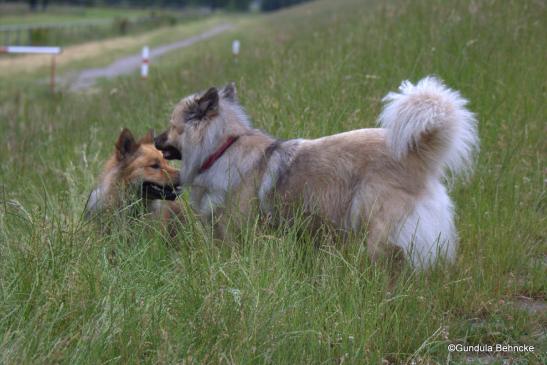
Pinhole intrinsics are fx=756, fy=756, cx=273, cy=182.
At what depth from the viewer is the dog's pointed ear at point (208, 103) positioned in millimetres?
5156

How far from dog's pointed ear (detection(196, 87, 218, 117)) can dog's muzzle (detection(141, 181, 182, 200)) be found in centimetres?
73

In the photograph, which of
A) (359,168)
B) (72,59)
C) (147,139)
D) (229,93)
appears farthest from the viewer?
(72,59)

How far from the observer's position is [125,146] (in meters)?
5.85

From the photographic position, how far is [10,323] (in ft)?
11.5

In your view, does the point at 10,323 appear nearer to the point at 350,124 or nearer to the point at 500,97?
the point at 350,124

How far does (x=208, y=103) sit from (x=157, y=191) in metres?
0.97

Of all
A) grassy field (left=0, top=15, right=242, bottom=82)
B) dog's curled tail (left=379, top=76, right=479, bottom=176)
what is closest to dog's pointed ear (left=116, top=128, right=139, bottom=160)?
dog's curled tail (left=379, top=76, right=479, bottom=176)

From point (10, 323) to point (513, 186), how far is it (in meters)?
3.47

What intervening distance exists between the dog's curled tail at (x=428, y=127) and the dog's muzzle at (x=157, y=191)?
76.5 inches

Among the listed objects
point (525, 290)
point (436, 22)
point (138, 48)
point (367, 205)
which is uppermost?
point (436, 22)

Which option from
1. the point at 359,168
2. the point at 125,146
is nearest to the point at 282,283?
the point at 359,168

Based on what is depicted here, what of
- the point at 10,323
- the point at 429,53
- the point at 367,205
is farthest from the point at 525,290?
the point at 429,53

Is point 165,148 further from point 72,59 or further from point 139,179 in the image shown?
point 72,59

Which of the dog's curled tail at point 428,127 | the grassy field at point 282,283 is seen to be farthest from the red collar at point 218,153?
the dog's curled tail at point 428,127
